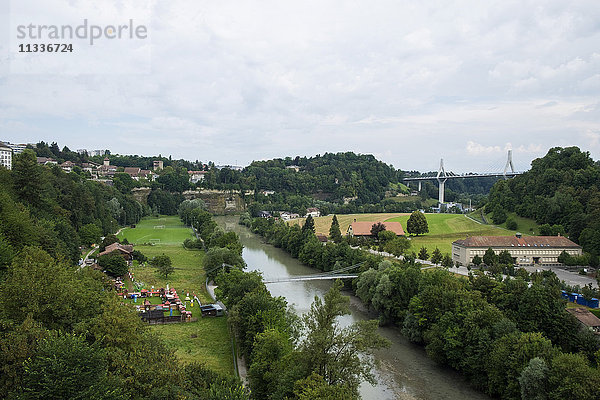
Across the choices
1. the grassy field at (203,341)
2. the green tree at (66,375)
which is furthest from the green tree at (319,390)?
the grassy field at (203,341)

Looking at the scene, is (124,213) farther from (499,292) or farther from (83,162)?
(499,292)

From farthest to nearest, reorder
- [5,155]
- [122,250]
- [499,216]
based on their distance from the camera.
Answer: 1. [5,155]
2. [499,216]
3. [122,250]

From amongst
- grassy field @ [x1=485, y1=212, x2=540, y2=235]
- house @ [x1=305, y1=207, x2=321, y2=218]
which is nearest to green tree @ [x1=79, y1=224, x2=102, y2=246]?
grassy field @ [x1=485, y1=212, x2=540, y2=235]

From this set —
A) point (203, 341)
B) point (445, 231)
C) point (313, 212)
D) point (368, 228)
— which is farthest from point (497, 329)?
point (313, 212)

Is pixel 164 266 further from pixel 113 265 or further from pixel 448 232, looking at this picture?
pixel 448 232

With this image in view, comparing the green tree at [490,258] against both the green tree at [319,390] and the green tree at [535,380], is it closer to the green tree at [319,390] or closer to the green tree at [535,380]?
the green tree at [535,380]
